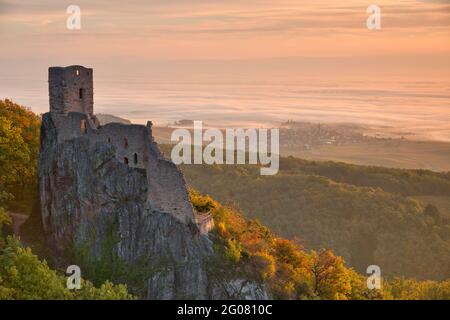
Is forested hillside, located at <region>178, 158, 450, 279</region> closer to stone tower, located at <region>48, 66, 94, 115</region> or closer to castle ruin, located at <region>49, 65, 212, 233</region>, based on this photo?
stone tower, located at <region>48, 66, 94, 115</region>

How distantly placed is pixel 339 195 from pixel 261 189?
1260 cm

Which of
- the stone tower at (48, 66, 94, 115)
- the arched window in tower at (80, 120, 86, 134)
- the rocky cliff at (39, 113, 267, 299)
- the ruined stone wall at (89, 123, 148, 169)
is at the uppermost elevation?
the stone tower at (48, 66, 94, 115)

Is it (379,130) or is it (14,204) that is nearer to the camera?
(14,204)

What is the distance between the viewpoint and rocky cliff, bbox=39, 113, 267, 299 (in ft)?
152

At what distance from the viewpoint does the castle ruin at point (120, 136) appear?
45031 millimetres

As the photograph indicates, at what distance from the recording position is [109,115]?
91.3m

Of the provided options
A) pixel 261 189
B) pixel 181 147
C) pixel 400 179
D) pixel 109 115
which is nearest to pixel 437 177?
pixel 400 179

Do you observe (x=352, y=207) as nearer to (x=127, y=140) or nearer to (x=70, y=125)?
(x=70, y=125)

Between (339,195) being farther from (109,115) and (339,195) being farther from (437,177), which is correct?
(109,115)

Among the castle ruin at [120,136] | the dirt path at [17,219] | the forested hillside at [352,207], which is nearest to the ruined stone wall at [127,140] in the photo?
the castle ruin at [120,136]

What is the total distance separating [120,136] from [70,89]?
5.33 m

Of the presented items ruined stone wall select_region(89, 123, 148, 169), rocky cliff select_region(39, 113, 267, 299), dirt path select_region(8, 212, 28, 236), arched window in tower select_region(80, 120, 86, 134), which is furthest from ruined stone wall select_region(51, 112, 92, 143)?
dirt path select_region(8, 212, 28, 236)

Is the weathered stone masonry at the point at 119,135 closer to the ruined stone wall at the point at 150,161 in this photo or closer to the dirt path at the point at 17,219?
the ruined stone wall at the point at 150,161
